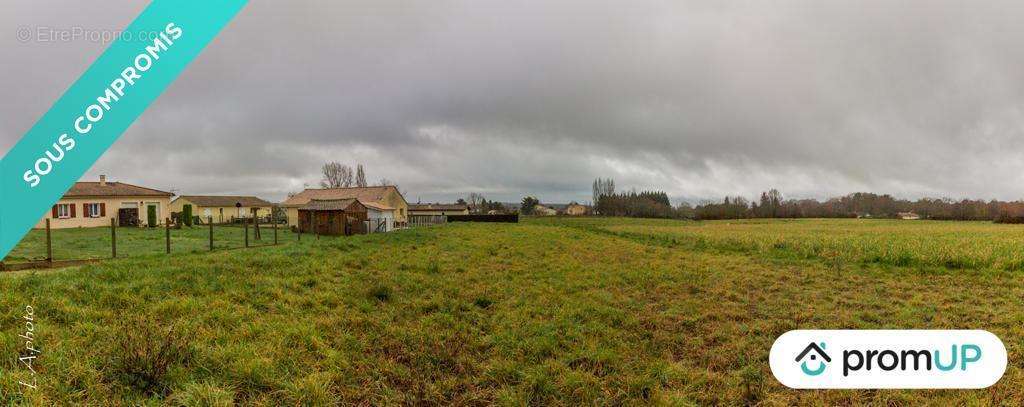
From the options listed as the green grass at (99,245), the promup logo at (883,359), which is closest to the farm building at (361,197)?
the green grass at (99,245)

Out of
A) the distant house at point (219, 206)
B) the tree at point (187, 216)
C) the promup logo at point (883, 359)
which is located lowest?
the promup logo at point (883, 359)

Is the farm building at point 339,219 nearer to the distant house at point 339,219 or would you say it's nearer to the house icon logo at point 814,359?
the distant house at point 339,219

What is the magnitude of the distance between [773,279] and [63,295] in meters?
14.4

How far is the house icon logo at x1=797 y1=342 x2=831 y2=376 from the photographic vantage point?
4.29 metres

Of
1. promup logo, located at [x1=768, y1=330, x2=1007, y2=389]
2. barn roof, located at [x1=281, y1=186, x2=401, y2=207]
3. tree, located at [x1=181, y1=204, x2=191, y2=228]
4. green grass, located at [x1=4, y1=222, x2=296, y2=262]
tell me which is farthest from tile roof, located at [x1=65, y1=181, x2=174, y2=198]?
promup logo, located at [x1=768, y1=330, x2=1007, y2=389]

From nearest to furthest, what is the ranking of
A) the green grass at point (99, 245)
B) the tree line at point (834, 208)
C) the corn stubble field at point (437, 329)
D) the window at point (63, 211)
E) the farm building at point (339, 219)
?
the corn stubble field at point (437, 329) < the green grass at point (99, 245) < the window at point (63, 211) < the farm building at point (339, 219) < the tree line at point (834, 208)

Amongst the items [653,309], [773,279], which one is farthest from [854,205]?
[653,309]

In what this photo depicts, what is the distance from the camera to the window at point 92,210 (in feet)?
100

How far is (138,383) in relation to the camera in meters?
3.34

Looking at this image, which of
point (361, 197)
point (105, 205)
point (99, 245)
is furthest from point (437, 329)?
point (361, 197)

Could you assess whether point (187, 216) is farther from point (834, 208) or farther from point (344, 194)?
point (834, 208)

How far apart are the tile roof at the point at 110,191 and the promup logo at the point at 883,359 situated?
144 feet

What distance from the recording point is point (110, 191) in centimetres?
3275

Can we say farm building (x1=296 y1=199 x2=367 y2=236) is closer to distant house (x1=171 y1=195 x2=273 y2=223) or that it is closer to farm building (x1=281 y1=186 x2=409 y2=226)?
farm building (x1=281 y1=186 x2=409 y2=226)
